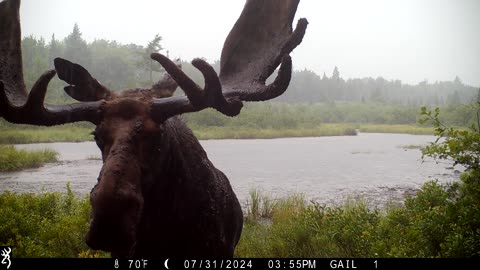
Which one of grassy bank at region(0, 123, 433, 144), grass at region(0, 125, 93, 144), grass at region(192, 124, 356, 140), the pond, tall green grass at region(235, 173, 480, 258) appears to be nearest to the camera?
tall green grass at region(235, 173, 480, 258)

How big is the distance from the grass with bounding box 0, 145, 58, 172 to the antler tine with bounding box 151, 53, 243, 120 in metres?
12.4

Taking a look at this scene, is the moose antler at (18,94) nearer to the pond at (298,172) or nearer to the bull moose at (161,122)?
the bull moose at (161,122)

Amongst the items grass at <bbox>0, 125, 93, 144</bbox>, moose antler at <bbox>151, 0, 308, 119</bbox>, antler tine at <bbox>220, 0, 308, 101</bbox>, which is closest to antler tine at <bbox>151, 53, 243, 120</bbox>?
moose antler at <bbox>151, 0, 308, 119</bbox>

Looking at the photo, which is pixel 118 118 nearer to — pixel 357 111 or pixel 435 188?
pixel 435 188

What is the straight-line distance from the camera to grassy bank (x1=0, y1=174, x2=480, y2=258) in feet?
10.0

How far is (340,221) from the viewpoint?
5.48 m

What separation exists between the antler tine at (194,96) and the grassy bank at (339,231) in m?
2.05

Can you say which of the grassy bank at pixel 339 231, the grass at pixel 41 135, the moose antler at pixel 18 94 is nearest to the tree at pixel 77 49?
the grass at pixel 41 135

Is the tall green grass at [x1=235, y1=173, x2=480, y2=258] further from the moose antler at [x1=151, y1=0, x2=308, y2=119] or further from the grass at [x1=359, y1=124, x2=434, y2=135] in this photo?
the grass at [x1=359, y1=124, x2=434, y2=135]

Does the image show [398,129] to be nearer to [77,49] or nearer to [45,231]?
[77,49]

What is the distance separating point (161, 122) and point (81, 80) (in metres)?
0.69

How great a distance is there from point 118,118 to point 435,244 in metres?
2.85

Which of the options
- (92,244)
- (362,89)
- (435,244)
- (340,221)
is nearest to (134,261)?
(92,244)

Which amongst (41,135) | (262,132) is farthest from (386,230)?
(262,132)
